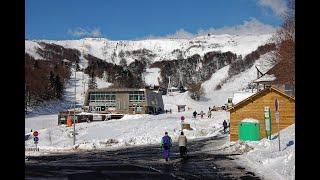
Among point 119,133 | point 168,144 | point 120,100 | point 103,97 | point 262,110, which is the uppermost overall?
point 103,97

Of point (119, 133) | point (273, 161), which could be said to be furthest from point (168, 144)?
point (119, 133)

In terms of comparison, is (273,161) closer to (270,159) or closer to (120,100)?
(270,159)

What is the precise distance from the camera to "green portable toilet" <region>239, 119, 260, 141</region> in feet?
113

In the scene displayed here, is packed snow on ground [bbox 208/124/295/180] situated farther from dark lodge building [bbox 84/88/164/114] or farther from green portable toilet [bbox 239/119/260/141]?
dark lodge building [bbox 84/88/164/114]

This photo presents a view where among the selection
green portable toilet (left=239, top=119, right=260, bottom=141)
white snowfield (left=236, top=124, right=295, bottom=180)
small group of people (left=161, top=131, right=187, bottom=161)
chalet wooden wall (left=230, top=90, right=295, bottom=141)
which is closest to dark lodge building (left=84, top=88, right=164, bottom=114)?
chalet wooden wall (left=230, top=90, right=295, bottom=141)

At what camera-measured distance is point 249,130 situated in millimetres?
34875

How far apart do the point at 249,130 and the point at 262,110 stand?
170cm

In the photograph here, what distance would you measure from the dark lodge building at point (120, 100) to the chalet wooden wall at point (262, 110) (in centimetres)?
6198

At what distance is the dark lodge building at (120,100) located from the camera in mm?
99625
